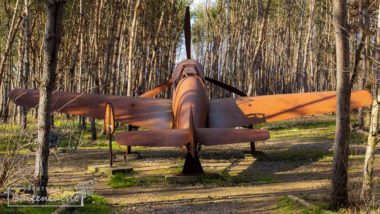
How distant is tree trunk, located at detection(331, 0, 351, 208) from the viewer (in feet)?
24.5

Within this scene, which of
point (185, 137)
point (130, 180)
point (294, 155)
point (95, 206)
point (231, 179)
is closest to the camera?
point (95, 206)

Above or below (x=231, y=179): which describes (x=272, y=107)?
above

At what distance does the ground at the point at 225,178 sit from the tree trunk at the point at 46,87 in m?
0.37

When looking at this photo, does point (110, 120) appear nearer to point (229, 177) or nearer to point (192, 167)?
point (192, 167)

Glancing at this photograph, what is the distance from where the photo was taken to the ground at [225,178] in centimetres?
843

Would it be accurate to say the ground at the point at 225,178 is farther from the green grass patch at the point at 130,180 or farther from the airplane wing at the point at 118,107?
the airplane wing at the point at 118,107

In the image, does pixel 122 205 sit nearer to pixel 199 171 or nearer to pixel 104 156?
pixel 199 171

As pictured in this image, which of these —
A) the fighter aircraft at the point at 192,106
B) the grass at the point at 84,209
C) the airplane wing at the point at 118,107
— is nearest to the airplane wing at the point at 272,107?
the fighter aircraft at the point at 192,106

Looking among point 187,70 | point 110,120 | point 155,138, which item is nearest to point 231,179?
point 155,138

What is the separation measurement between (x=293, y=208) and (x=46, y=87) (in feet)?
15.0

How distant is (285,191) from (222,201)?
1554 millimetres

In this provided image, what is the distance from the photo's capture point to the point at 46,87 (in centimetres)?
718

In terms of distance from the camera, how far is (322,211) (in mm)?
7293

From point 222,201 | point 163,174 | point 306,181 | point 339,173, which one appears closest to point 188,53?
point 163,174
